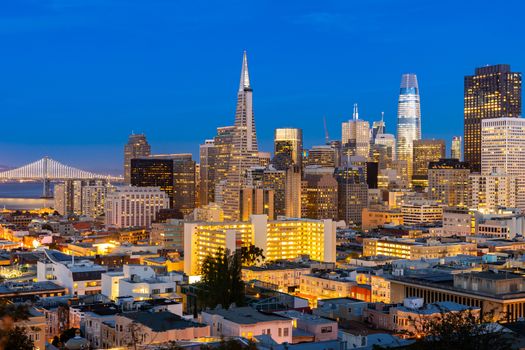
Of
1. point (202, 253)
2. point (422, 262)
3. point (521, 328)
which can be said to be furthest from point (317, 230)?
point (521, 328)

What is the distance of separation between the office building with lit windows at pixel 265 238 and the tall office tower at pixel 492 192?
5523 cm

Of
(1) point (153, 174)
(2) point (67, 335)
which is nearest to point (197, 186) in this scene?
(1) point (153, 174)

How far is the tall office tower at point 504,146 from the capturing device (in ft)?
462

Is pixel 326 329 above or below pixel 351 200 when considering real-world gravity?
below

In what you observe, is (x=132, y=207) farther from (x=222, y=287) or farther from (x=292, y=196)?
(x=222, y=287)

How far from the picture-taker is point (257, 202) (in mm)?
116875

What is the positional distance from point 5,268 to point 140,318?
32.0 meters

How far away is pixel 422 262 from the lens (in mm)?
57094

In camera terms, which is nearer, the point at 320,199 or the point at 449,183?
the point at 320,199

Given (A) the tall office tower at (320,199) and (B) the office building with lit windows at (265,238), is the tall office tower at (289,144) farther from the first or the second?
(B) the office building with lit windows at (265,238)

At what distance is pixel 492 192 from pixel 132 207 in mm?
58272

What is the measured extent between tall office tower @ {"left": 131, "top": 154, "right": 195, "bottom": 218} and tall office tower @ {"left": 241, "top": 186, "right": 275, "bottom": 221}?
46517mm

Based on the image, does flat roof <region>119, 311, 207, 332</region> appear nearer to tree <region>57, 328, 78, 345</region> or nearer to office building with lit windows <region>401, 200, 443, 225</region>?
tree <region>57, 328, 78, 345</region>

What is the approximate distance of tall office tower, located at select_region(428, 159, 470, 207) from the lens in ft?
468
